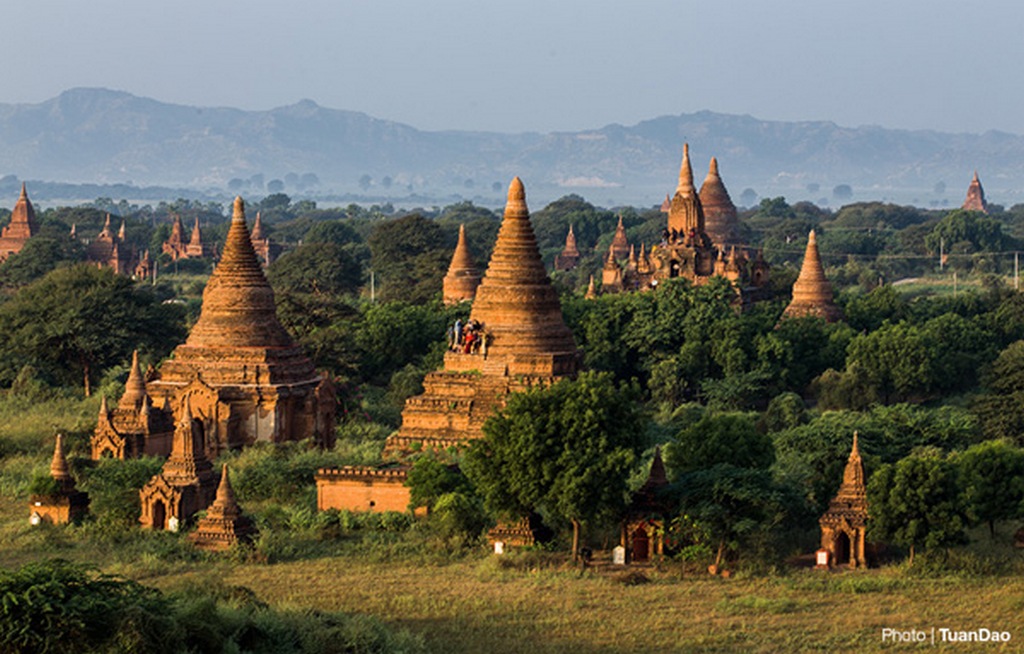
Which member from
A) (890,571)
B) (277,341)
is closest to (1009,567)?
(890,571)

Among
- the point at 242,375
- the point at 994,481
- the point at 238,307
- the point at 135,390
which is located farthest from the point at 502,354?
the point at 994,481

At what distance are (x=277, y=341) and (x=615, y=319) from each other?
17.3 m

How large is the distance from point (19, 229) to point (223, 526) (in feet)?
315

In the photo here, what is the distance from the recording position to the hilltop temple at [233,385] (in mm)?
45469

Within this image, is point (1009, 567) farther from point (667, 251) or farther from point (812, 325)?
point (667, 251)

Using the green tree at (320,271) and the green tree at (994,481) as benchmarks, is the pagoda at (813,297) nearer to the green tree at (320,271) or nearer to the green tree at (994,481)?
the green tree at (994,481)

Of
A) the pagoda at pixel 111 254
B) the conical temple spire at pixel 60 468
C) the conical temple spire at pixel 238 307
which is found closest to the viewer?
the conical temple spire at pixel 60 468

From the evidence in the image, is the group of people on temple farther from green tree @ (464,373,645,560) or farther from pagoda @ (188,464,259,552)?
→ pagoda @ (188,464,259,552)

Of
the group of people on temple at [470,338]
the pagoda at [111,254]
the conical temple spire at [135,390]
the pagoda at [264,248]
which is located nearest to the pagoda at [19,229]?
the pagoda at [111,254]

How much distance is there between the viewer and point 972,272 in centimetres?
12638

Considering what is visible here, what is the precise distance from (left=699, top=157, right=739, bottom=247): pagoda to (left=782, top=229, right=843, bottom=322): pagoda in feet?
78.6

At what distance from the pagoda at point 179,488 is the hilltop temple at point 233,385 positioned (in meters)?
5.89

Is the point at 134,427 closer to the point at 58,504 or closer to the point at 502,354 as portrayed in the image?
the point at 58,504

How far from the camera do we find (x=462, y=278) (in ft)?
232
